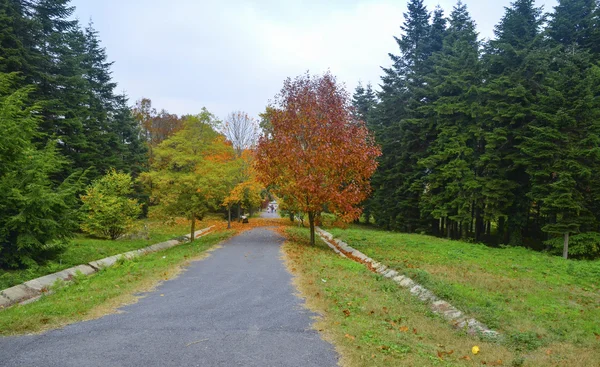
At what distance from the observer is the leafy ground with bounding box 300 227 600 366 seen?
5.27 m

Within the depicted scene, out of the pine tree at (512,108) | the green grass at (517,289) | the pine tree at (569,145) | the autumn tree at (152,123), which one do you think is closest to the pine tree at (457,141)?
the pine tree at (512,108)

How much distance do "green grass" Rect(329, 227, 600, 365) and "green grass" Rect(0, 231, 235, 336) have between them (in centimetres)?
694

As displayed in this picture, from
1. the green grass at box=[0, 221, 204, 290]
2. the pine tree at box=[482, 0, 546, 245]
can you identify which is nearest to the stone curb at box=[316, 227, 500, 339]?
the green grass at box=[0, 221, 204, 290]

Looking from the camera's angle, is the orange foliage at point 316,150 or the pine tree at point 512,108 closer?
the orange foliage at point 316,150

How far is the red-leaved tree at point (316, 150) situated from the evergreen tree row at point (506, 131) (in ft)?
8.50

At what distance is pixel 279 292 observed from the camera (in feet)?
27.5

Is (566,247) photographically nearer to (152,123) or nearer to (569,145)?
(569,145)

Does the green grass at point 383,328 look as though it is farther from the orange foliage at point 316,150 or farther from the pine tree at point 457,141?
the pine tree at point 457,141

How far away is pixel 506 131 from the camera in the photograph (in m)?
20.3

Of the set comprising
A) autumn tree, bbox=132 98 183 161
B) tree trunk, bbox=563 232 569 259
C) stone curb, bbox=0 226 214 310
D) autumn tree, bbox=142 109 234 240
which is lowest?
stone curb, bbox=0 226 214 310

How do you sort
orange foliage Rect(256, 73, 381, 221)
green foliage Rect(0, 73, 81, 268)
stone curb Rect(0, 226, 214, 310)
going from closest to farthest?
stone curb Rect(0, 226, 214, 310) → green foliage Rect(0, 73, 81, 268) → orange foliage Rect(256, 73, 381, 221)

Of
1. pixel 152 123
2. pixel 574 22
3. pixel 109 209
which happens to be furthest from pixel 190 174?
pixel 152 123

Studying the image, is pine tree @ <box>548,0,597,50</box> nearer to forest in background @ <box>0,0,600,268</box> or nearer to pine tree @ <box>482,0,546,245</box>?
forest in background @ <box>0,0,600,268</box>

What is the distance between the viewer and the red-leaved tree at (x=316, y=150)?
15891 mm
